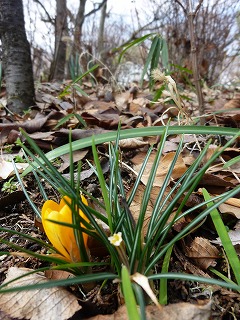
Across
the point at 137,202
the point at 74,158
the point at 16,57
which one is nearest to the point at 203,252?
the point at 137,202

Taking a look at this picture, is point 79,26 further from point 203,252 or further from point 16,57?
point 203,252

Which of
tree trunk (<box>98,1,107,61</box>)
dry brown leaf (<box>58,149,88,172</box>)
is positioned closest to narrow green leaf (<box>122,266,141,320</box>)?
dry brown leaf (<box>58,149,88,172</box>)

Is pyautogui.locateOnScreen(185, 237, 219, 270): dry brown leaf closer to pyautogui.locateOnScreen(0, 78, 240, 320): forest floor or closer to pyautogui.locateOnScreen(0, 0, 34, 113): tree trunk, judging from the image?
pyautogui.locateOnScreen(0, 78, 240, 320): forest floor

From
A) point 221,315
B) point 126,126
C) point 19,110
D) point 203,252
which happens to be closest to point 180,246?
→ point 203,252

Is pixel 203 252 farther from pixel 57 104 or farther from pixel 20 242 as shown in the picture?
pixel 57 104

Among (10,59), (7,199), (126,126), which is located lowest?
(7,199)

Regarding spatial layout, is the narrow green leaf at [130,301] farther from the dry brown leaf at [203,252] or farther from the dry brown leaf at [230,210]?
the dry brown leaf at [230,210]

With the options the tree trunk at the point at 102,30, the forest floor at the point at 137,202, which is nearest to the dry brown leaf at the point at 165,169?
the forest floor at the point at 137,202
